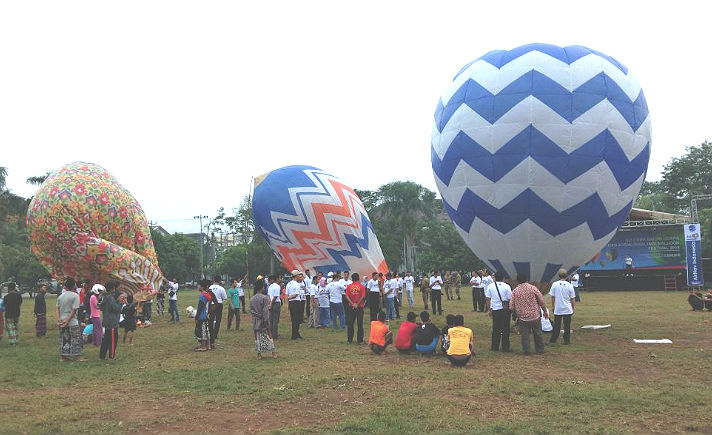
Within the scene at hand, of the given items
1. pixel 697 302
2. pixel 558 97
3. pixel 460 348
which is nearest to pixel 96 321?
pixel 460 348

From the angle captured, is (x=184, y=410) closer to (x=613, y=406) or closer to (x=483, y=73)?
(x=613, y=406)

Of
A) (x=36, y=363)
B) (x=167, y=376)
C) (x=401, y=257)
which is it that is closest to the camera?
(x=167, y=376)

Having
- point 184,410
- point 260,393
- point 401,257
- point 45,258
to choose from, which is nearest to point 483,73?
point 260,393

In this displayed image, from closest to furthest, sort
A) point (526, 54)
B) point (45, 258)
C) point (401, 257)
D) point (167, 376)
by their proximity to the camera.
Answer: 1. point (167, 376)
2. point (526, 54)
3. point (45, 258)
4. point (401, 257)

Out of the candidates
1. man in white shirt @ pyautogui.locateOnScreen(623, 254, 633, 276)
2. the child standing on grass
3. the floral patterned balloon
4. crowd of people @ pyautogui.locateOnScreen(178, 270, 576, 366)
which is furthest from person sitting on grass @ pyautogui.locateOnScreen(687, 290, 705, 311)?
the child standing on grass

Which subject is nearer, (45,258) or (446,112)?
(446,112)

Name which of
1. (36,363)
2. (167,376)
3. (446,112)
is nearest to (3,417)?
(167,376)

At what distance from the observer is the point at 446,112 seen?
538 inches

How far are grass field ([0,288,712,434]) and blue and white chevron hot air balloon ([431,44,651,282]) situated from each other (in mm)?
2349

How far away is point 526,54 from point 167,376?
9.81m

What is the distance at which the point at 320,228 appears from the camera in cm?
2194

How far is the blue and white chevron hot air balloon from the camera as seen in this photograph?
39.7 ft

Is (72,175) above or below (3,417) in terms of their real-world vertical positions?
above

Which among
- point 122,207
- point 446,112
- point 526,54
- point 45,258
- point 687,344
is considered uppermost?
point 526,54
